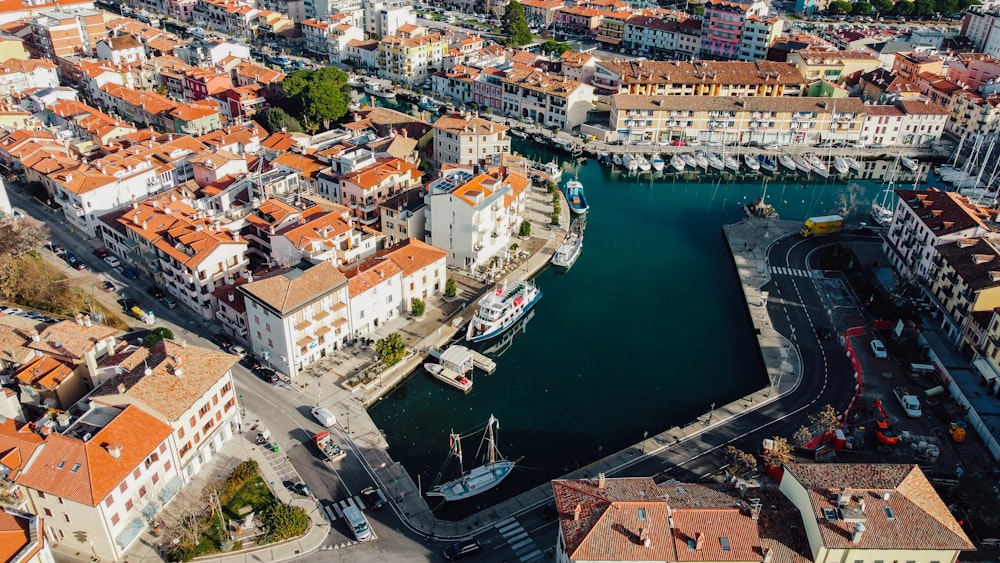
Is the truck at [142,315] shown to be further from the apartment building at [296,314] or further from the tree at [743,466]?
the tree at [743,466]

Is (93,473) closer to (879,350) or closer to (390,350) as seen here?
(390,350)

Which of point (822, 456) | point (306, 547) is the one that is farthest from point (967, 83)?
point (306, 547)

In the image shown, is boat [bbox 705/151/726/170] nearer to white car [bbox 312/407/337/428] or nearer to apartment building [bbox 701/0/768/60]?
apartment building [bbox 701/0/768/60]

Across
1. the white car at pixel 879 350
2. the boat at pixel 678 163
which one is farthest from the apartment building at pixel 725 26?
the white car at pixel 879 350

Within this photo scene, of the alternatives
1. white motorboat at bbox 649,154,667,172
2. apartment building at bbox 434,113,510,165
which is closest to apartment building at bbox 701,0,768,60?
white motorboat at bbox 649,154,667,172

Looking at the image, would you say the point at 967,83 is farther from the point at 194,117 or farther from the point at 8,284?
the point at 8,284
